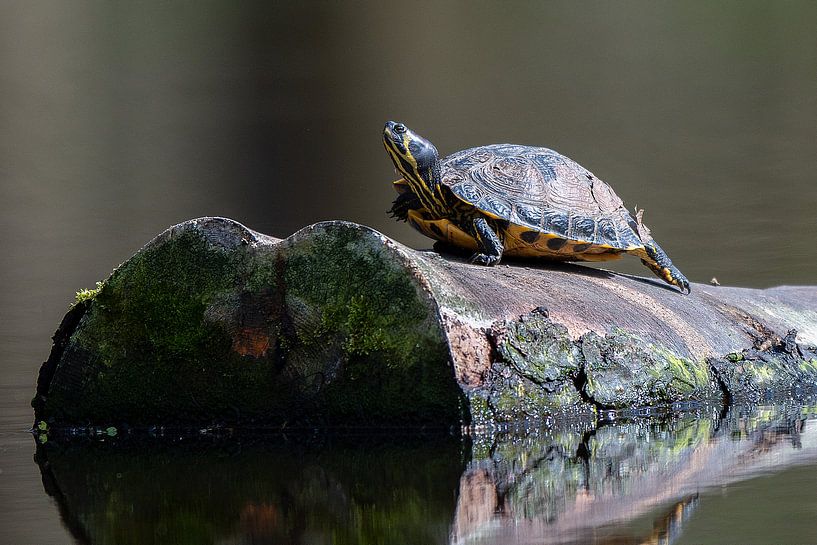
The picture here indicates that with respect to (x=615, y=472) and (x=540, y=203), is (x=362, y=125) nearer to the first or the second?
(x=540, y=203)

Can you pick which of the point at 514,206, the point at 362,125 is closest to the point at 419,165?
the point at 514,206

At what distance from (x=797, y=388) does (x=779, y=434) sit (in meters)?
1.14

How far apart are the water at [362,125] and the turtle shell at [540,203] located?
2.14 metres

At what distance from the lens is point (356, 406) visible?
19.6 feet

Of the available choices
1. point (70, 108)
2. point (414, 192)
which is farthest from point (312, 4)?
point (414, 192)

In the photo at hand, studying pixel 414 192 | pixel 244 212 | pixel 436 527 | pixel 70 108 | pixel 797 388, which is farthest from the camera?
pixel 70 108

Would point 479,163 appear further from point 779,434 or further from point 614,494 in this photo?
point 614,494

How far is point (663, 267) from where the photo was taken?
292 inches

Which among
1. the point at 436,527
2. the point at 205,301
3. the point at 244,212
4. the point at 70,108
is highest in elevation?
the point at 70,108

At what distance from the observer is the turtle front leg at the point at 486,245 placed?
6875 mm

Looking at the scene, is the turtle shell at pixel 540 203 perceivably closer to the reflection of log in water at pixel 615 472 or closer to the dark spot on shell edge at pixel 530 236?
the dark spot on shell edge at pixel 530 236

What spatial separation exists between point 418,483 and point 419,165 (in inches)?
101

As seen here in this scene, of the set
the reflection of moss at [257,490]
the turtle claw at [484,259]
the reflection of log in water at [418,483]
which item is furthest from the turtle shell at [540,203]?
the reflection of moss at [257,490]

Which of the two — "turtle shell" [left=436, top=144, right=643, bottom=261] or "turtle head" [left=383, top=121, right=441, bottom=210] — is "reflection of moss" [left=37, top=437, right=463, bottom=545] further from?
"turtle head" [left=383, top=121, right=441, bottom=210]
